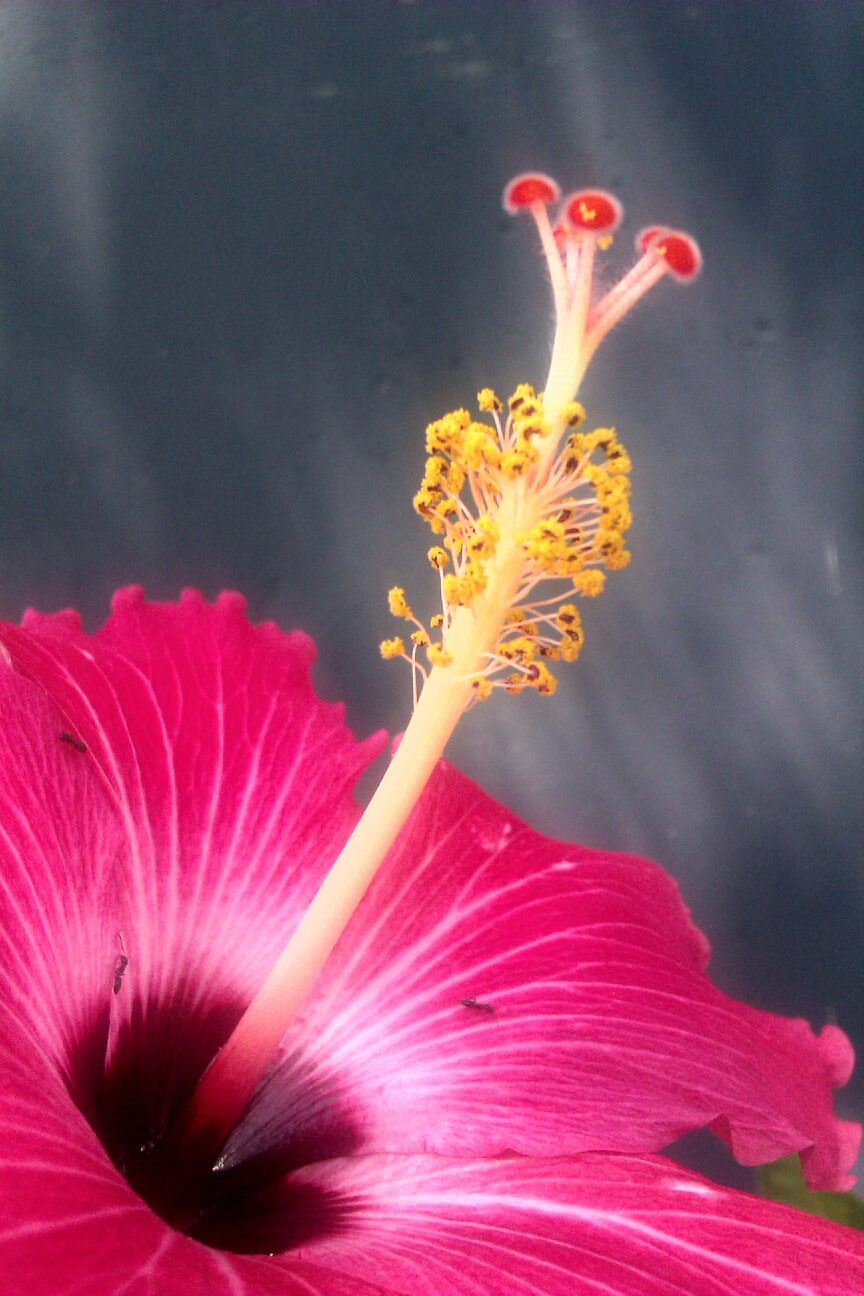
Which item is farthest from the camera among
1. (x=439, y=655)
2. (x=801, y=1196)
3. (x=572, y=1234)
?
(x=801, y=1196)

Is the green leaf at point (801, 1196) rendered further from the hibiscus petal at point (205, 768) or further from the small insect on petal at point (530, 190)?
the small insect on petal at point (530, 190)

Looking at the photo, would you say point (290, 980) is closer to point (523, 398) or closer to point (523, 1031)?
point (523, 1031)

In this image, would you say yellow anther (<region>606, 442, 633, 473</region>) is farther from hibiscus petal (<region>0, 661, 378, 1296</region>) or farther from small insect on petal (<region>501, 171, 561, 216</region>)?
hibiscus petal (<region>0, 661, 378, 1296</region>)

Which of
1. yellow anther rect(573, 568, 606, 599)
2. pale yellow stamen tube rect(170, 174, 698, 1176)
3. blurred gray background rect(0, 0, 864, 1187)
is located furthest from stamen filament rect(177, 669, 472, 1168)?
blurred gray background rect(0, 0, 864, 1187)

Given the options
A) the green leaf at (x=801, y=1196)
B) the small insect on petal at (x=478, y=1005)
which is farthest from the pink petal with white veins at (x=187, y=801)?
the green leaf at (x=801, y=1196)

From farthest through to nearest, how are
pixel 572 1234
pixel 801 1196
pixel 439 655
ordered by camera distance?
pixel 801 1196 → pixel 439 655 → pixel 572 1234

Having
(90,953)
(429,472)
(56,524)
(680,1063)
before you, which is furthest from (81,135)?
(680,1063)

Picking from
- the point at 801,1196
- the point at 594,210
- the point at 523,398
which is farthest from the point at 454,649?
the point at 801,1196
